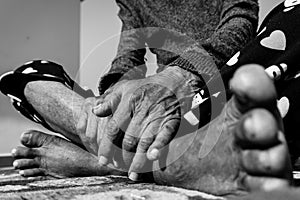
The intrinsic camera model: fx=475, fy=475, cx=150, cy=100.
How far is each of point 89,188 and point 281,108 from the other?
0.37 m

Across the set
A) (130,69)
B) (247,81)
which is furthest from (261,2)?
(247,81)

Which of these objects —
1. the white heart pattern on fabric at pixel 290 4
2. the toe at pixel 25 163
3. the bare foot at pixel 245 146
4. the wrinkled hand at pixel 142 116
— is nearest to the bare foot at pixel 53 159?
the toe at pixel 25 163

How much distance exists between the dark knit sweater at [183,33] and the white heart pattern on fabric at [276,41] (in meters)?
0.15

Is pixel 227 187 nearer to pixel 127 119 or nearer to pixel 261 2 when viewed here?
pixel 127 119

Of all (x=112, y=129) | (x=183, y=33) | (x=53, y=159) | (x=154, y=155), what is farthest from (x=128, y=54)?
(x=154, y=155)

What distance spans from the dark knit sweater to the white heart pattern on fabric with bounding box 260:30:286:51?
15 cm

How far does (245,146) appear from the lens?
0.55 m

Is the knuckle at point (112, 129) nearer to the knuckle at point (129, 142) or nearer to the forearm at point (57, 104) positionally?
the knuckle at point (129, 142)

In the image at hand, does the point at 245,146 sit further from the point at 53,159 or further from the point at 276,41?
the point at 53,159

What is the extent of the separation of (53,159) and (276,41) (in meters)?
0.56

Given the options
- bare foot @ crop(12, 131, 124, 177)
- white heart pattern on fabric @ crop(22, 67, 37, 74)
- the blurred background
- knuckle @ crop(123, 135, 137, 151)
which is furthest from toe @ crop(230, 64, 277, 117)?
the blurred background

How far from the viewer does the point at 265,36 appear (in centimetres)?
89

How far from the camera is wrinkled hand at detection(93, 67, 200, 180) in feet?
2.65

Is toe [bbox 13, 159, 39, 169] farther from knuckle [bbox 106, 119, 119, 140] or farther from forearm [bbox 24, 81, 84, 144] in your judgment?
knuckle [bbox 106, 119, 119, 140]
